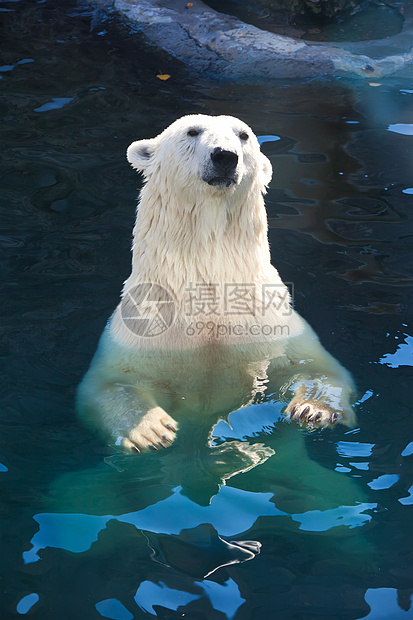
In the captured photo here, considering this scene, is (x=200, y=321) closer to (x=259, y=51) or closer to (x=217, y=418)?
(x=217, y=418)

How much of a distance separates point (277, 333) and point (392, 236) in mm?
1811

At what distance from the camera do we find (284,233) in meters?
5.35

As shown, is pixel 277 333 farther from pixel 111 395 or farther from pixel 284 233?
pixel 284 233

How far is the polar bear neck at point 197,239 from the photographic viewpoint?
3.65 metres

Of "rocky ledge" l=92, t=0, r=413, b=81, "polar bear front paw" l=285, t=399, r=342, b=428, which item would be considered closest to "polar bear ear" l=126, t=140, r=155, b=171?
"polar bear front paw" l=285, t=399, r=342, b=428

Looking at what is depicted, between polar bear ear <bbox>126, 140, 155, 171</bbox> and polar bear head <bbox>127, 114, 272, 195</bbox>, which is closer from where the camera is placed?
polar bear head <bbox>127, 114, 272, 195</bbox>

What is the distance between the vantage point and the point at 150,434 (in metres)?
3.41

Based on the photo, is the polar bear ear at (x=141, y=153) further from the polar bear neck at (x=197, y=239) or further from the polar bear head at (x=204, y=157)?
the polar bear neck at (x=197, y=239)

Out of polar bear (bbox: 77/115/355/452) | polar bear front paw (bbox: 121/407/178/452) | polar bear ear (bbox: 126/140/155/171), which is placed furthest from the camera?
polar bear ear (bbox: 126/140/155/171)

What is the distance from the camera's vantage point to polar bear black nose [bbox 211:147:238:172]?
3270 mm

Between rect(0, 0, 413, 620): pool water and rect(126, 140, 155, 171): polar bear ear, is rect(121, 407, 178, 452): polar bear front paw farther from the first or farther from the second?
rect(126, 140, 155, 171): polar bear ear

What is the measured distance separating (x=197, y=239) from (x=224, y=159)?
1.74ft

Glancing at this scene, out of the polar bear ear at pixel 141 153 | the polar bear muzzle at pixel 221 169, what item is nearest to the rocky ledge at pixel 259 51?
the polar bear ear at pixel 141 153

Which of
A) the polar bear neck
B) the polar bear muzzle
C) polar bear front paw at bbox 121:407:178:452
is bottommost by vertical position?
polar bear front paw at bbox 121:407:178:452
